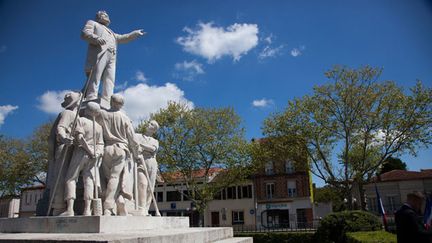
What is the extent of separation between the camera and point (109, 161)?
6906 millimetres

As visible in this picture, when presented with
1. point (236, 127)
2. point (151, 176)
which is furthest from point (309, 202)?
point (151, 176)

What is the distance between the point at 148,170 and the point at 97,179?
2.10m

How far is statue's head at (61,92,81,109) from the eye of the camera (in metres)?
7.38

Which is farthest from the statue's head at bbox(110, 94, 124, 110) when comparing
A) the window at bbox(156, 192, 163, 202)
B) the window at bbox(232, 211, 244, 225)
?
the window at bbox(156, 192, 163, 202)

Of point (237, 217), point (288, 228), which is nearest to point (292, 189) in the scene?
point (237, 217)

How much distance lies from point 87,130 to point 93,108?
45 cm

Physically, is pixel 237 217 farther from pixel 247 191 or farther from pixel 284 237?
pixel 284 237

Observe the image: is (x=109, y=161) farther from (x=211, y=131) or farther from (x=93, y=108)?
(x=211, y=131)

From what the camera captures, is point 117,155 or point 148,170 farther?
point 148,170

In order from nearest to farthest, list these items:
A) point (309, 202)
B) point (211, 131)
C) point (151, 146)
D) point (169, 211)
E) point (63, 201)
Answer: point (63, 201) < point (151, 146) < point (211, 131) < point (309, 202) < point (169, 211)

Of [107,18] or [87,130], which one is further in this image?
[107,18]

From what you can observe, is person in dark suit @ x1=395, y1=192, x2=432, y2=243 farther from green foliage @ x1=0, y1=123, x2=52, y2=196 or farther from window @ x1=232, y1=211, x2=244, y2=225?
window @ x1=232, y1=211, x2=244, y2=225

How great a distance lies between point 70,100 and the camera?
24.4ft

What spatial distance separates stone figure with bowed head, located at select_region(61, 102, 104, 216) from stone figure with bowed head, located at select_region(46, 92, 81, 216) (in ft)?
0.70
